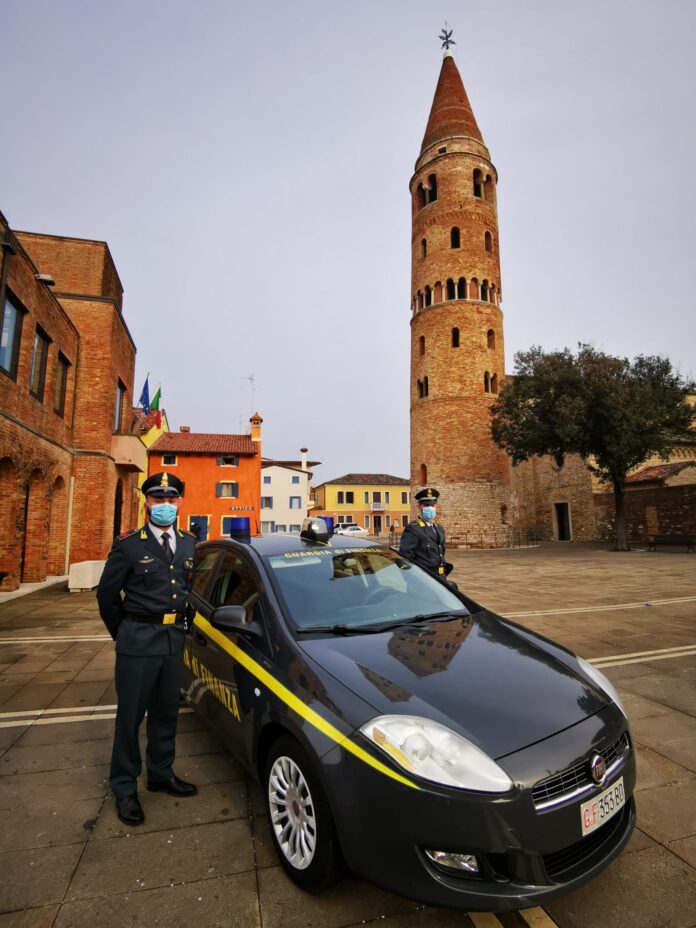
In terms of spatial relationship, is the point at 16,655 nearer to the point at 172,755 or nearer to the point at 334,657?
the point at 172,755

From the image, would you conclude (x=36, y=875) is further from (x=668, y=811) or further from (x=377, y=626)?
(x=668, y=811)

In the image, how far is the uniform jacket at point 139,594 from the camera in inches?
112

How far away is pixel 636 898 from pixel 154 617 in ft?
8.88

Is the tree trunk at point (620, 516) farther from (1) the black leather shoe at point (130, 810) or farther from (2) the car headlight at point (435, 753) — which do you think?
(1) the black leather shoe at point (130, 810)

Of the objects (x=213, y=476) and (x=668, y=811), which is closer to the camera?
(x=668, y=811)

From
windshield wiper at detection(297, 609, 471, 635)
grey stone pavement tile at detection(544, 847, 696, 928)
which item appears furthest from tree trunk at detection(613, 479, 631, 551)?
grey stone pavement tile at detection(544, 847, 696, 928)

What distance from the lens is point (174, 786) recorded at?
287 centimetres

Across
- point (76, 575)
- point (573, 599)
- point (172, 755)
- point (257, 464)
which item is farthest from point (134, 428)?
point (172, 755)

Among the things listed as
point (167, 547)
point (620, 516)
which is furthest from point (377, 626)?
point (620, 516)

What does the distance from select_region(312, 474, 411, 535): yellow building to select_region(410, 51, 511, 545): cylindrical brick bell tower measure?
30.8 m

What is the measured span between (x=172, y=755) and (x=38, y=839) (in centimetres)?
72

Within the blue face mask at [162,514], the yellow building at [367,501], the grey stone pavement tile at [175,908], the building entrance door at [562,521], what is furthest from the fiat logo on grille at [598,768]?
the yellow building at [367,501]

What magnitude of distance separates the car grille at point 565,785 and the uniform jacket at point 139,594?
2101 mm

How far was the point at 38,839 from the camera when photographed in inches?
97.1
